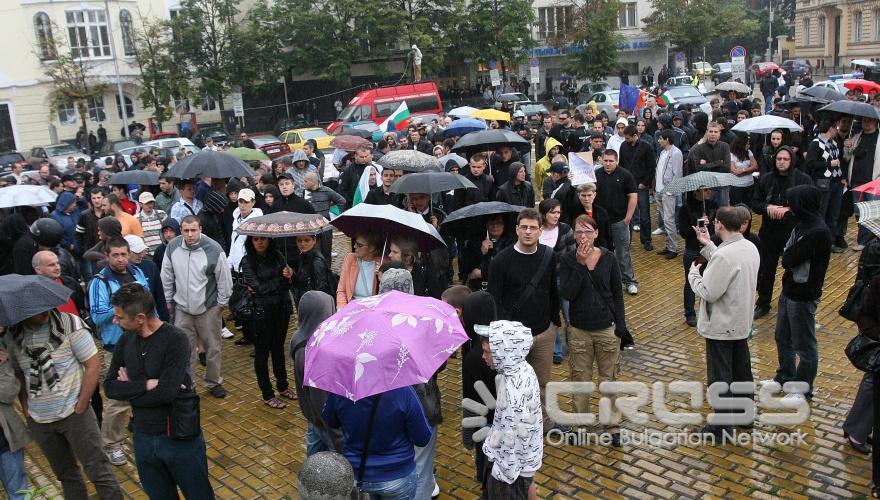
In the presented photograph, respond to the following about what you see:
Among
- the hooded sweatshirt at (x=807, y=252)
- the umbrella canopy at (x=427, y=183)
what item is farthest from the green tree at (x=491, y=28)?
the hooded sweatshirt at (x=807, y=252)

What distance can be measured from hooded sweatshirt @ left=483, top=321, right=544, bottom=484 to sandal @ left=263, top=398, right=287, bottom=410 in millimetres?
3285

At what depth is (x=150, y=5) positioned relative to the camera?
41125 mm

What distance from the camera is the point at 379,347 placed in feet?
12.6

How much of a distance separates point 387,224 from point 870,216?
3655 mm

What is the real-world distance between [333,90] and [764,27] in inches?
1841

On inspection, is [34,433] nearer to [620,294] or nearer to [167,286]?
[167,286]

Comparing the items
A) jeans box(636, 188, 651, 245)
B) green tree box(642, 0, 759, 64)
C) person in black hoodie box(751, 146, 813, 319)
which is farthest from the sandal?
green tree box(642, 0, 759, 64)

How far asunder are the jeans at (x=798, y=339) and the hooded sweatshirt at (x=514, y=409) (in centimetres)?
304

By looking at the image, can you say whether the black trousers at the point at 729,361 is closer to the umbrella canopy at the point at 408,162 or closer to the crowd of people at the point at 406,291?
the crowd of people at the point at 406,291

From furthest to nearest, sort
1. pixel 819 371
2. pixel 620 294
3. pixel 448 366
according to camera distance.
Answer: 1. pixel 448 366
2. pixel 819 371
3. pixel 620 294

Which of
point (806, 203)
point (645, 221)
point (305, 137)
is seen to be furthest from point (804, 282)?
point (305, 137)

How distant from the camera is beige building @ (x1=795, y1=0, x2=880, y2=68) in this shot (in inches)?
2201

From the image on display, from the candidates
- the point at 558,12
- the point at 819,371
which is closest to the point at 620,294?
the point at 819,371

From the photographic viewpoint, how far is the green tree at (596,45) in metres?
44.3
